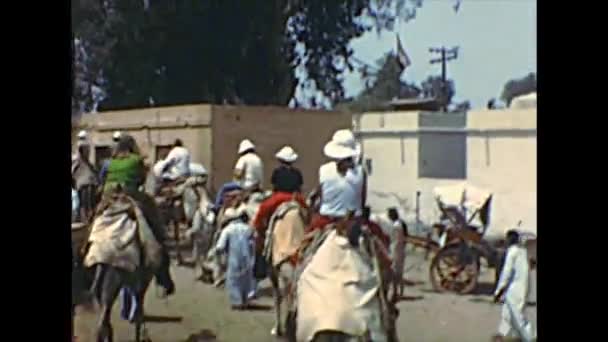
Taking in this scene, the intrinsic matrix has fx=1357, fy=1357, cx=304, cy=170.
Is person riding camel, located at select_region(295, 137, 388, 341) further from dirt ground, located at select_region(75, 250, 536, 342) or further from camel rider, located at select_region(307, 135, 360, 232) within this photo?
dirt ground, located at select_region(75, 250, 536, 342)

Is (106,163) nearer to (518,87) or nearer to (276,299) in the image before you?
(276,299)

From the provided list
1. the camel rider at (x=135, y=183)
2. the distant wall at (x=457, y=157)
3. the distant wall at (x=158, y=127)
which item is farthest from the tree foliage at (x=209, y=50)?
the distant wall at (x=457, y=157)

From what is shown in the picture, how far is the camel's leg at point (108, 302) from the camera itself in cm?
790

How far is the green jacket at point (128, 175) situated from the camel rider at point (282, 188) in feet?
2.43

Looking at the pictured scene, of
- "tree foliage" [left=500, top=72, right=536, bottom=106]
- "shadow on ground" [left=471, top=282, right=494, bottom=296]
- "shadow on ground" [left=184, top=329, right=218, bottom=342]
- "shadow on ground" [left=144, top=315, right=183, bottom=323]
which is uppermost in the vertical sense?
"tree foliage" [left=500, top=72, right=536, bottom=106]

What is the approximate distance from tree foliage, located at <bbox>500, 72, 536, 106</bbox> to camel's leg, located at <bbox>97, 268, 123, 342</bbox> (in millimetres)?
2469

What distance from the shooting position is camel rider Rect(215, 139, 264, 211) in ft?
25.3

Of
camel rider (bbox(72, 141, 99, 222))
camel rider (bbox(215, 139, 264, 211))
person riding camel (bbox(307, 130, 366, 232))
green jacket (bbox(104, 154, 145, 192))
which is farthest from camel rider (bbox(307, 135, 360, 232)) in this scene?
camel rider (bbox(72, 141, 99, 222))

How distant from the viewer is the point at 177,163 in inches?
308

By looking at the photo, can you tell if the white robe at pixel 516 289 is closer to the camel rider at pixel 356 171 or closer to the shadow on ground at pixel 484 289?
the shadow on ground at pixel 484 289

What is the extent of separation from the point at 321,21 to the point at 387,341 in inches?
73.9

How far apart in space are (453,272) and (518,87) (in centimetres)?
107
